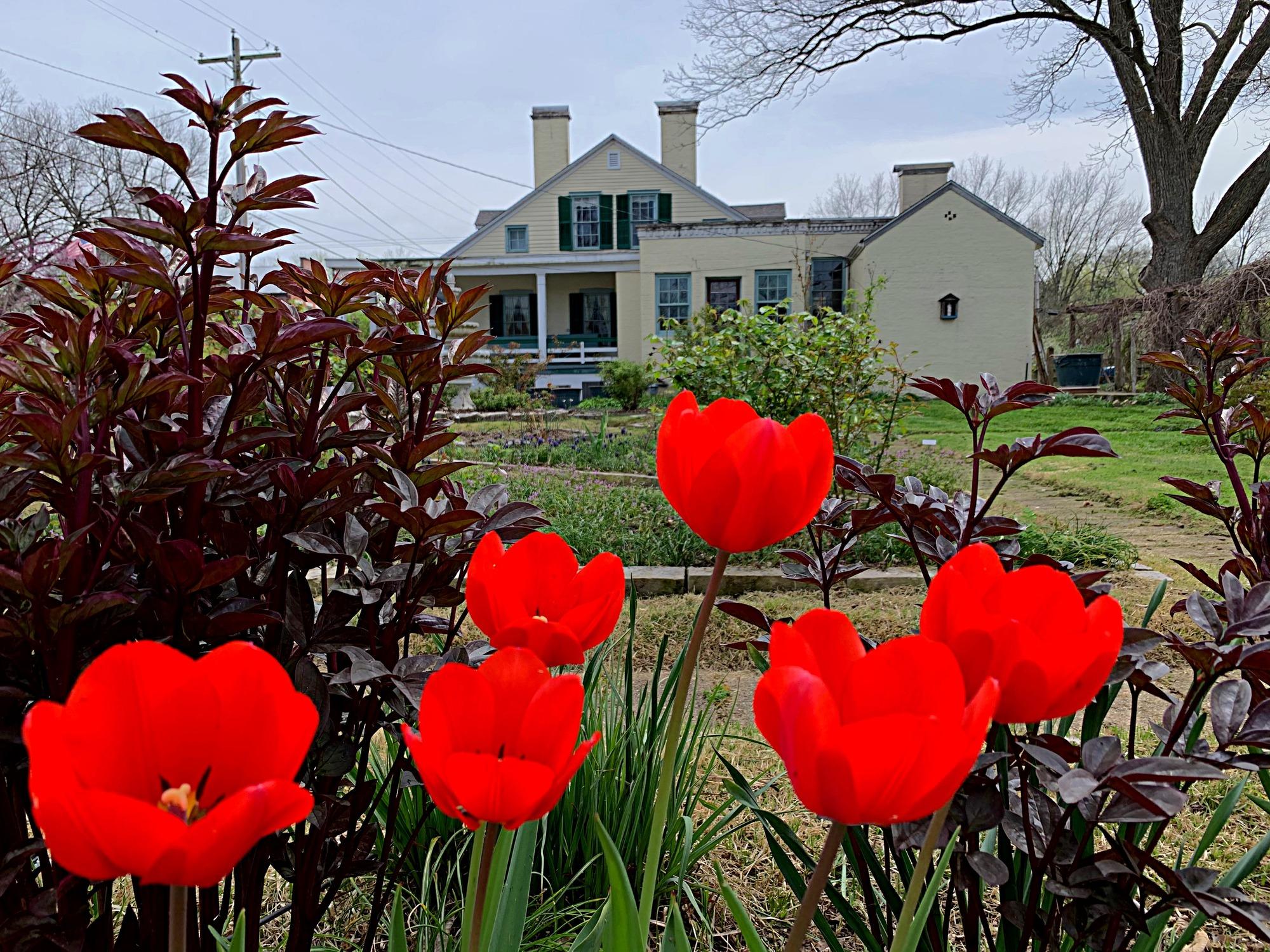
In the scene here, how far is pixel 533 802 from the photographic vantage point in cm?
49

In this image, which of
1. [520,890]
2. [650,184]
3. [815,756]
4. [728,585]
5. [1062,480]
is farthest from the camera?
[650,184]

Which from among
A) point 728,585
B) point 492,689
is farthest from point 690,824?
point 728,585

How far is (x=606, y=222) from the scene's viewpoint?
2347cm

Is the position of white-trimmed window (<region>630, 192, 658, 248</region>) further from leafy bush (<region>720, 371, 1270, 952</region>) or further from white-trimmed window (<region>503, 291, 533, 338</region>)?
leafy bush (<region>720, 371, 1270, 952</region>)

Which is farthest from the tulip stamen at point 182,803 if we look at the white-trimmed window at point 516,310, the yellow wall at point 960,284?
the white-trimmed window at point 516,310

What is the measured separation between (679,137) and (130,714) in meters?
25.5

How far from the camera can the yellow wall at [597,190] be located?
76.2 ft

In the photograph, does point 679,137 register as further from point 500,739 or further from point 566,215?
point 500,739

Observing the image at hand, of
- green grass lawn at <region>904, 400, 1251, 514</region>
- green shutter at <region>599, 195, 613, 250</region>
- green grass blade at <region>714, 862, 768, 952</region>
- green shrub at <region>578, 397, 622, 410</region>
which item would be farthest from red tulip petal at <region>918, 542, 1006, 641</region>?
green shutter at <region>599, 195, 613, 250</region>

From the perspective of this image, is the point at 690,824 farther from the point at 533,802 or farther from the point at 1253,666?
the point at 533,802

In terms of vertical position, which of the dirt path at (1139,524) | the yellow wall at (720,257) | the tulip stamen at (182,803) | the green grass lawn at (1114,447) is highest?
the yellow wall at (720,257)

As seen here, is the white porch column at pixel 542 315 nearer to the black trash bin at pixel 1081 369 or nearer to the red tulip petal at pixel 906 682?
the black trash bin at pixel 1081 369

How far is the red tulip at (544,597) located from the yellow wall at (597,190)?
77.1ft

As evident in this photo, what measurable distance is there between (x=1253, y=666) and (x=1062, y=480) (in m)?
7.75
